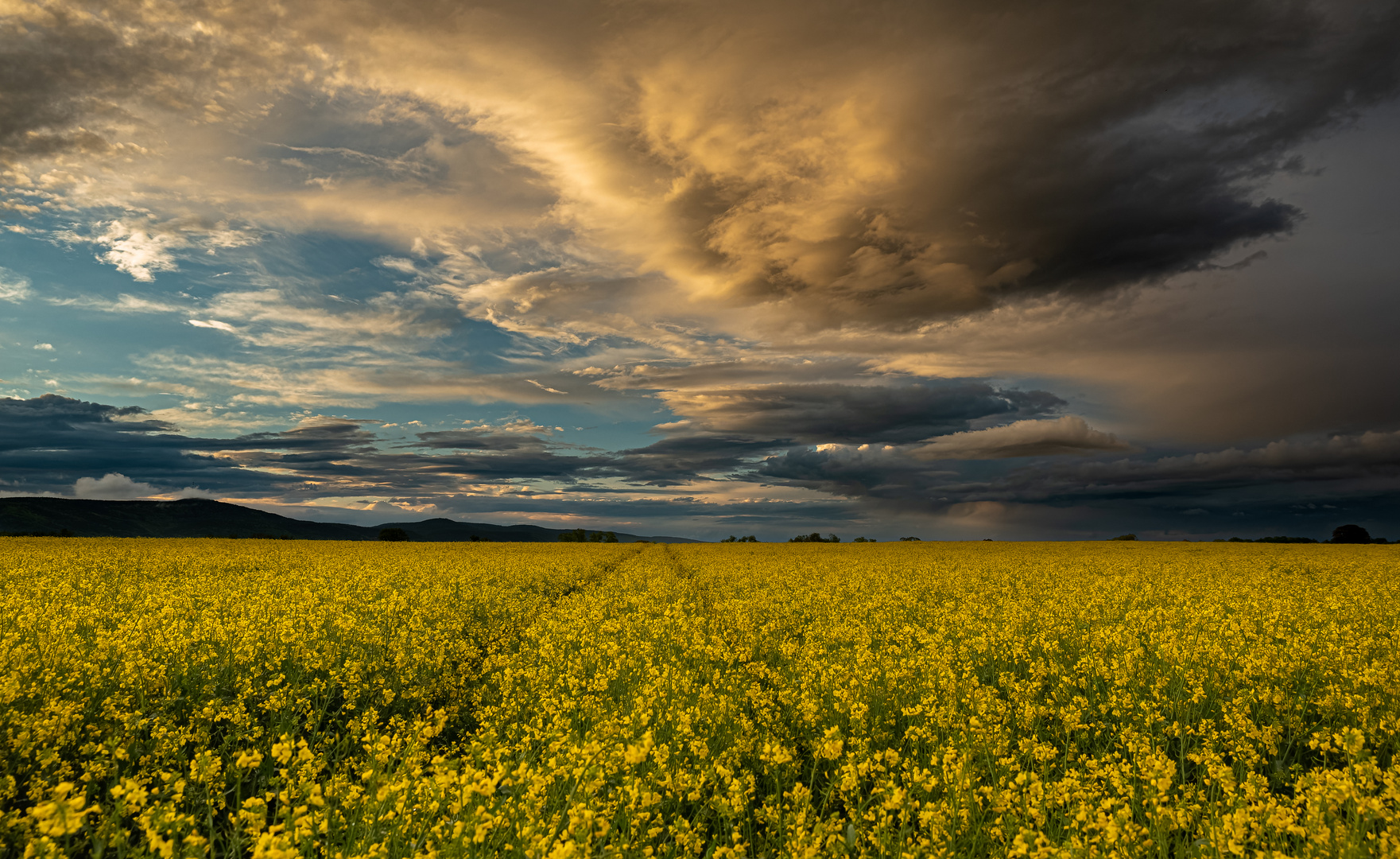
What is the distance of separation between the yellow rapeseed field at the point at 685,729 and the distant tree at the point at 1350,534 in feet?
314

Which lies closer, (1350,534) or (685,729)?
(685,729)

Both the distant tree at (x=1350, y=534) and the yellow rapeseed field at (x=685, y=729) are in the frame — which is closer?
the yellow rapeseed field at (x=685, y=729)

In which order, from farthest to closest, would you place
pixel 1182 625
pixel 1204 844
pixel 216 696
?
pixel 1182 625 < pixel 216 696 < pixel 1204 844

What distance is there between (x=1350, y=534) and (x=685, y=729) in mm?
117220

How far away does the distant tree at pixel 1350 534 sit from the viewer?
82125mm

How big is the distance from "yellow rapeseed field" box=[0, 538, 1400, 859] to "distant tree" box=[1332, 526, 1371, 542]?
95.6m

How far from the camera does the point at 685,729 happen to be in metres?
6.60

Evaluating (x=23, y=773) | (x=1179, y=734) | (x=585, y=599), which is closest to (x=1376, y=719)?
(x=1179, y=734)

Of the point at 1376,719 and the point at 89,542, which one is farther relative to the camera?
the point at 89,542

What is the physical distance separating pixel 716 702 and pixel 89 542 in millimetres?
58423

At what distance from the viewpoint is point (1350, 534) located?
84.9 meters

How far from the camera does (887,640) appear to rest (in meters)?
11.8

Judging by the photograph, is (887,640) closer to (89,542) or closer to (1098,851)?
(1098,851)

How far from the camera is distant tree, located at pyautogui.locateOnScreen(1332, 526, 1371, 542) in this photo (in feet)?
269
